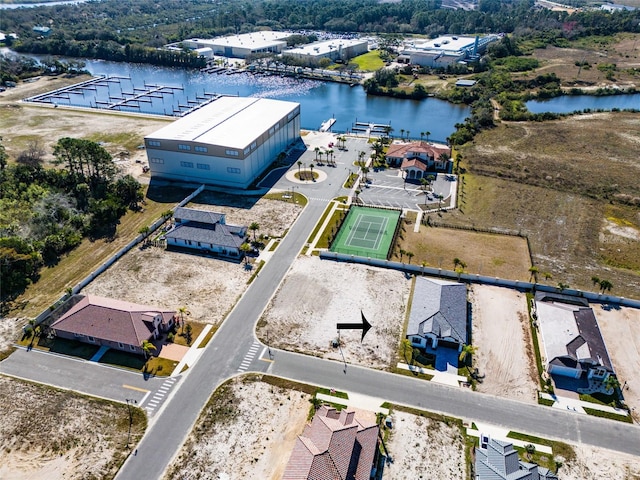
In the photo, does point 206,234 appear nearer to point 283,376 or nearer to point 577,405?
point 283,376

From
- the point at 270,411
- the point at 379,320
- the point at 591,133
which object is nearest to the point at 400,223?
the point at 379,320

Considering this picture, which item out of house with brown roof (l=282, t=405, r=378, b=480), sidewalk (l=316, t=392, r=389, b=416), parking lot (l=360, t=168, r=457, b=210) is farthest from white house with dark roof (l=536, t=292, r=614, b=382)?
parking lot (l=360, t=168, r=457, b=210)

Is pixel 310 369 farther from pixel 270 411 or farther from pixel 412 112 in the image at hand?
pixel 412 112

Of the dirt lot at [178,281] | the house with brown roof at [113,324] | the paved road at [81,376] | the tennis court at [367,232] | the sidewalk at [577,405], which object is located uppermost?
the house with brown roof at [113,324]

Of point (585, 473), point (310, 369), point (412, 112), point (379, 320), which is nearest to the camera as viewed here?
point (585, 473)

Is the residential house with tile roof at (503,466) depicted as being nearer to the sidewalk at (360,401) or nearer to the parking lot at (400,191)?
the sidewalk at (360,401)

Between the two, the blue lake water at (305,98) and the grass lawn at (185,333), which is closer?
the grass lawn at (185,333)

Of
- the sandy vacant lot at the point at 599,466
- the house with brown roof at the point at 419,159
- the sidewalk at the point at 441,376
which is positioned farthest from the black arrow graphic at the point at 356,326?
the house with brown roof at the point at 419,159
